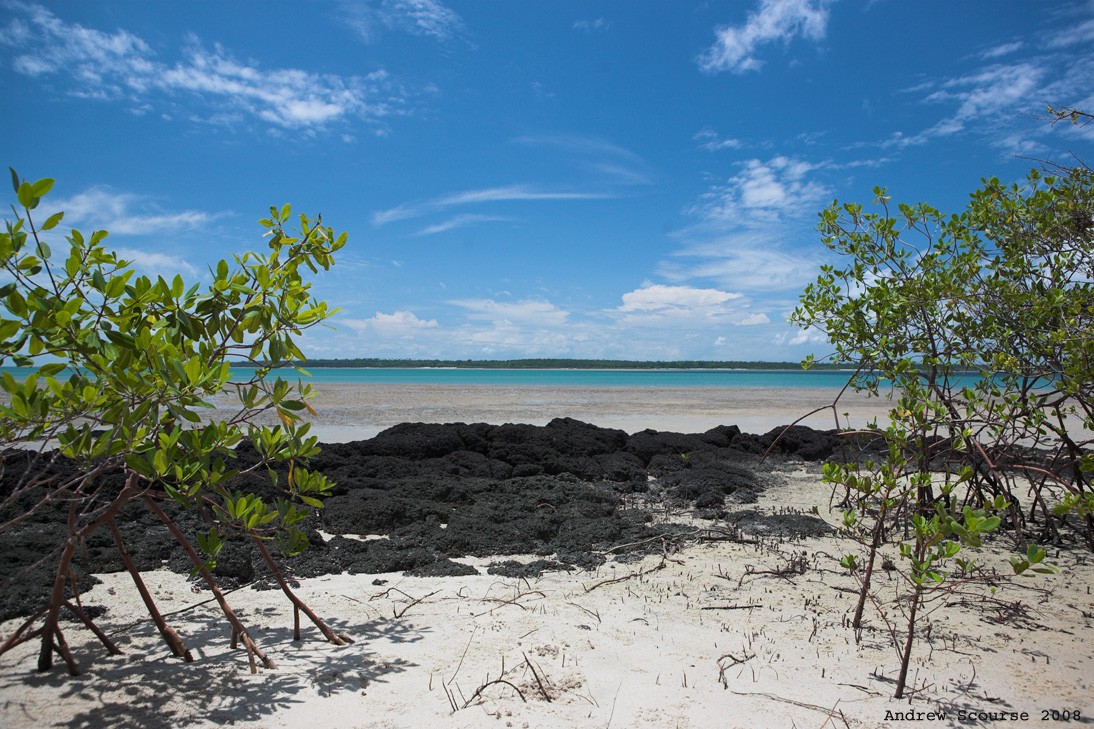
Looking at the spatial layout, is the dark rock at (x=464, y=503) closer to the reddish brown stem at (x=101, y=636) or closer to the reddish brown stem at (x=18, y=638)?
the reddish brown stem at (x=18, y=638)

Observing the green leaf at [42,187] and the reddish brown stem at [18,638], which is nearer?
the green leaf at [42,187]

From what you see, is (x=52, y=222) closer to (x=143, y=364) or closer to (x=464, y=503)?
(x=143, y=364)

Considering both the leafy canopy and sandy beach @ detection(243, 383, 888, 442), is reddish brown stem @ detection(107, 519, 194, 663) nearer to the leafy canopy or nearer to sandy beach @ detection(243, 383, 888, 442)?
the leafy canopy

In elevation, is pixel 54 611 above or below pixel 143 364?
below

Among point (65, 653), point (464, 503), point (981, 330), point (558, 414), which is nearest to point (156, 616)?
point (65, 653)

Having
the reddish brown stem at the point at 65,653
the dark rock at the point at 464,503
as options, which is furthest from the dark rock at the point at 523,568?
the reddish brown stem at the point at 65,653

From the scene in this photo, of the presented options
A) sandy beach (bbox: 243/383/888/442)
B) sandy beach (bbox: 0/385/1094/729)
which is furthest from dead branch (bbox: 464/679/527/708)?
sandy beach (bbox: 243/383/888/442)

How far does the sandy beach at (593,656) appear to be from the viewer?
10.4 feet

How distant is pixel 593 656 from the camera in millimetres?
3777

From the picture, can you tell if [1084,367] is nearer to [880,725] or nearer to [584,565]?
[880,725]

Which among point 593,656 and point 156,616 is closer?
point 156,616

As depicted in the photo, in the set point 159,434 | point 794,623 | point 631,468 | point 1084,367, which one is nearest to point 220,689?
point 159,434

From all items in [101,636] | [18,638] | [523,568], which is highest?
[18,638]

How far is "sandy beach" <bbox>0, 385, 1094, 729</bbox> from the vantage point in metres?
3.16
